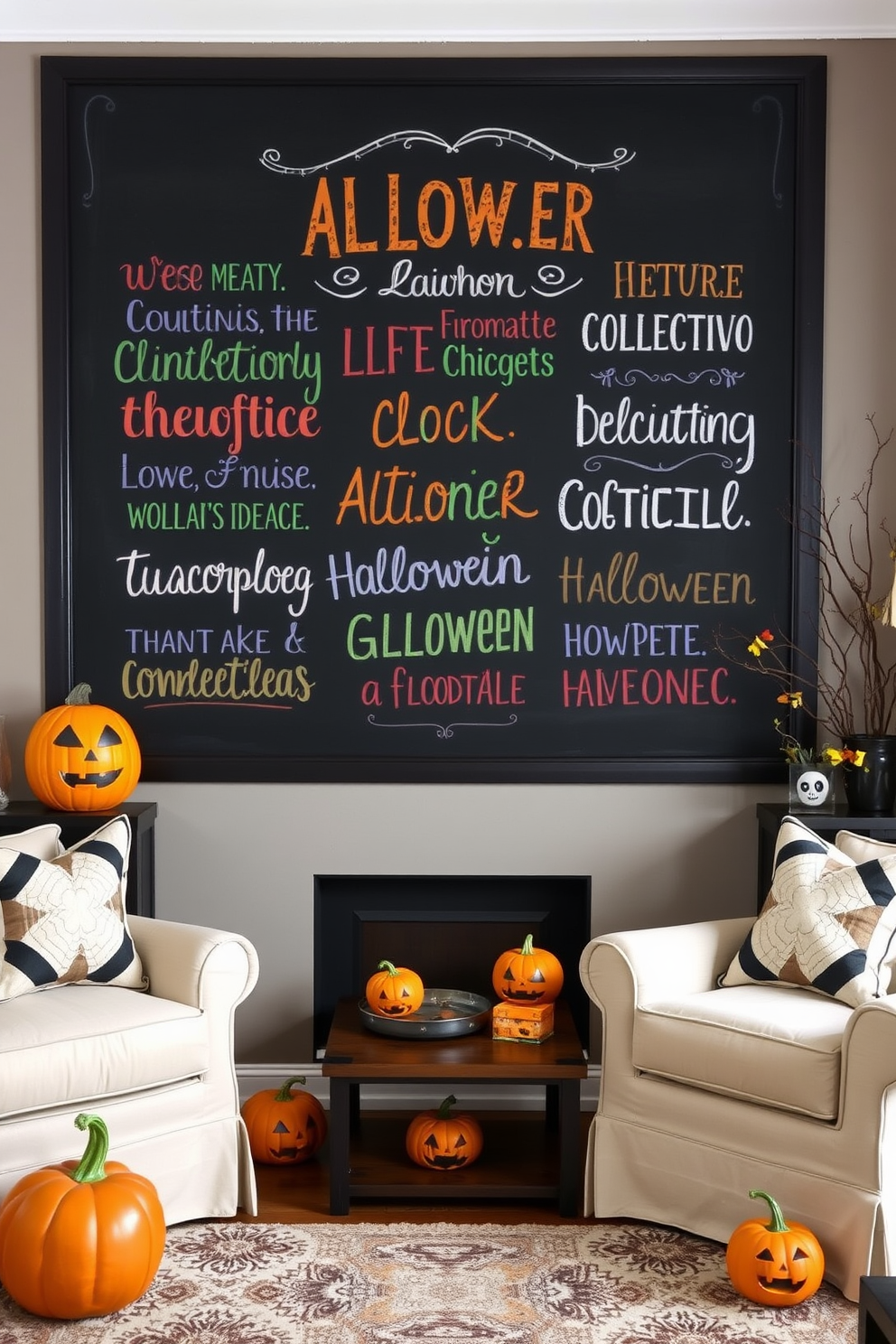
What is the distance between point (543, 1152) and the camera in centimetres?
310

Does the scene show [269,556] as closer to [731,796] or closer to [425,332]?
[425,332]

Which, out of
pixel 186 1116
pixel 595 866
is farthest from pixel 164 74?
pixel 186 1116

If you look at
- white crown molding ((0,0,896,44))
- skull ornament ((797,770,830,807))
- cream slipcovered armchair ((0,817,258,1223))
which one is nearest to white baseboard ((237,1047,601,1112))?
cream slipcovered armchair ((0,817,258,1223))

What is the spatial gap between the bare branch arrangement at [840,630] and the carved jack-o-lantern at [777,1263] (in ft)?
4.67

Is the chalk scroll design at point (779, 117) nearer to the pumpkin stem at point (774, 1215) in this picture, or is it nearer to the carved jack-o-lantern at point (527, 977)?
the carved jack-o-lantern at point (527, 977)

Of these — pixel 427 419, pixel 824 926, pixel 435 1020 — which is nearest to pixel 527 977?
pixel 435 1020

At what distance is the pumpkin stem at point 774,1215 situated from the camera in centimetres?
234

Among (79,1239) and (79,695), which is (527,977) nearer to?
(79,1239)

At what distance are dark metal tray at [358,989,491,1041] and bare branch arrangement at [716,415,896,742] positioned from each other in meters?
1.19

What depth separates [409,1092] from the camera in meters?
3.46

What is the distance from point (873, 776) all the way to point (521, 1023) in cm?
110

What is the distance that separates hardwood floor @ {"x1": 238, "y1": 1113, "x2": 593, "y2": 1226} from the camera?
9.07ft

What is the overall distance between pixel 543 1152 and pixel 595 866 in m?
0.77

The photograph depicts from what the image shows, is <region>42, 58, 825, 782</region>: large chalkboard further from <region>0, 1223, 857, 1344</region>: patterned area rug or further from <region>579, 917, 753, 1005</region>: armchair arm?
<region>0, 1223, 857, 1344</region>: patterned area rug
